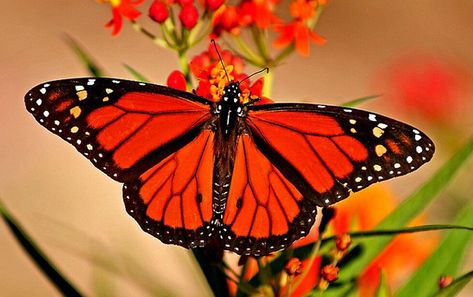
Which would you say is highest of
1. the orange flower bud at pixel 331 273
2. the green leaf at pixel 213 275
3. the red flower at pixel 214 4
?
the red flower at pixel 214 4

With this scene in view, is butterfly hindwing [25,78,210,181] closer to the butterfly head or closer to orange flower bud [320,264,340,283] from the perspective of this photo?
the butterfly head

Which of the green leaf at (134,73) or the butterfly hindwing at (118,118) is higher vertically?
the green leaf at (134,73)

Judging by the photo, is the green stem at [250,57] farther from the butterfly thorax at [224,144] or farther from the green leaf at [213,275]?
the green leaf at [213,275]

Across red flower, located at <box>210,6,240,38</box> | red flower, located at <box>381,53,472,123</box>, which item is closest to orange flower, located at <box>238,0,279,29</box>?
red flower, located at <box>210,6,240,38</box>

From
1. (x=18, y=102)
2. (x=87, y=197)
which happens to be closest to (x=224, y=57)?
(x=87, y=197)

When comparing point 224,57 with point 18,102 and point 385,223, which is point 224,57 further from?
point 18,102

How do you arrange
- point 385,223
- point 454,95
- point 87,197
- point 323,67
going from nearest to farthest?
point 385,223, point 454,95, point 87,197, point 323,67

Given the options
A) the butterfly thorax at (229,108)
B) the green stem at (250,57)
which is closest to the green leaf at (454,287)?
the butterfly thorax at (229,108)
